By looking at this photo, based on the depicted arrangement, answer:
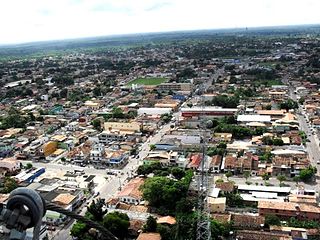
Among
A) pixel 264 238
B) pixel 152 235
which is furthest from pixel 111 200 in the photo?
pixel 264 238

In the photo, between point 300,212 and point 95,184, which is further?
point 95,184

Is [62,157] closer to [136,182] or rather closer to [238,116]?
[136,182]

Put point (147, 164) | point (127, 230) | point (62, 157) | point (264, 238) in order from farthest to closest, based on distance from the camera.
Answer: point (62, 157), point (147, 164), point (127, 230), point (264, 238)

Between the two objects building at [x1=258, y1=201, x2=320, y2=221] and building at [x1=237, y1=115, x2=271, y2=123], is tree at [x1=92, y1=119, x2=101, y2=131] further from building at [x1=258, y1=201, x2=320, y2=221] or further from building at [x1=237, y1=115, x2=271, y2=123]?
building at [x1=258, y1=201, x2=320, y2=221]

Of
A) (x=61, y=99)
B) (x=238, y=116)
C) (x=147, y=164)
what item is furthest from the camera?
(x=61, y=99)

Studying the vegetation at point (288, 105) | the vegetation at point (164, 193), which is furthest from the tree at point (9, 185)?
the vegetation at point (288, 105)

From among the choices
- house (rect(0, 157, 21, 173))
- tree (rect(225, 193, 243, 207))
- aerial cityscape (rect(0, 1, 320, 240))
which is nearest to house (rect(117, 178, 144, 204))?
aerial cityscape (rect(0, 1, 320, 240))

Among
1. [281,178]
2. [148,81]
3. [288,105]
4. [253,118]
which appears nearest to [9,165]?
[281,178]
